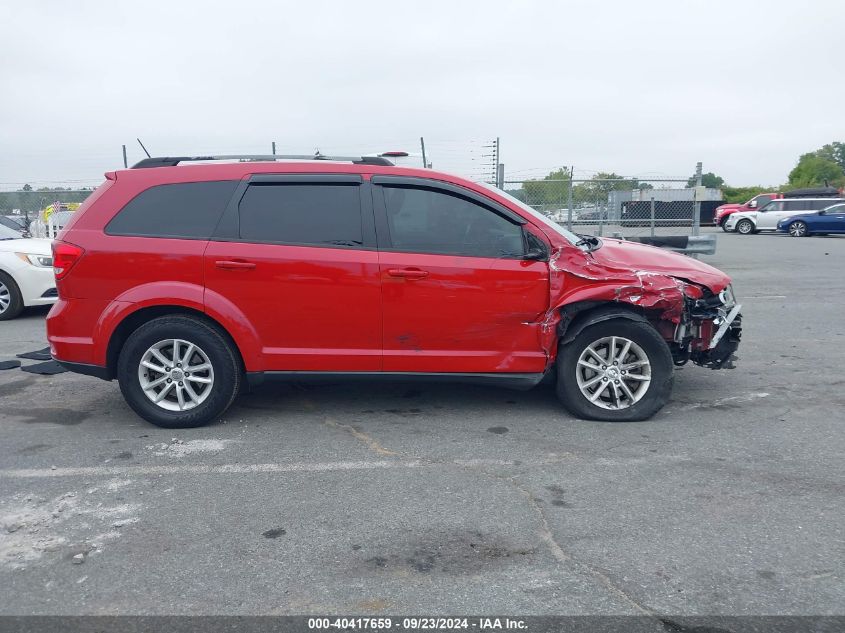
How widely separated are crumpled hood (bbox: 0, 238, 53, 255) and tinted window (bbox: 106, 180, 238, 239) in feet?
18.1

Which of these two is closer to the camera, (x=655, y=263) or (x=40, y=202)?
(x=655, y=263)

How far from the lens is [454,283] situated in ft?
16.3

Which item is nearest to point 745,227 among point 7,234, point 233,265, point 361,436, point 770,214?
point 770,214

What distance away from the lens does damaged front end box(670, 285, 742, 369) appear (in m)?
5.21

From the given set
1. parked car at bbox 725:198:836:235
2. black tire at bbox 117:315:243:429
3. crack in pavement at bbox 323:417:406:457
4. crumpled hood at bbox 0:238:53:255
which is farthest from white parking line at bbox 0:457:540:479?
parked car at bbox 725:198:836:235

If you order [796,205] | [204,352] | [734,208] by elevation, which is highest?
[796,205]

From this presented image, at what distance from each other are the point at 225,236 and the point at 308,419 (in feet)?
4.80

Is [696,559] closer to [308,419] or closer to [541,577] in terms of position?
[541,577]

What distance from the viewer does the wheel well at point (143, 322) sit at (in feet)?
16.6

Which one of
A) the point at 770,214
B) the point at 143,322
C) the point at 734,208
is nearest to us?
the point at 143,322

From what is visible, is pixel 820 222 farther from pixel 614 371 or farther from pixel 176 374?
pixel 176 374

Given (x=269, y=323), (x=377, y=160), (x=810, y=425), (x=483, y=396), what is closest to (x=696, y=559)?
(x=810, y=425)

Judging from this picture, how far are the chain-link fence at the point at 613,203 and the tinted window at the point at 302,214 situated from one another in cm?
1190

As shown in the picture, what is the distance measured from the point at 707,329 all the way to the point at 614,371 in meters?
0.84
